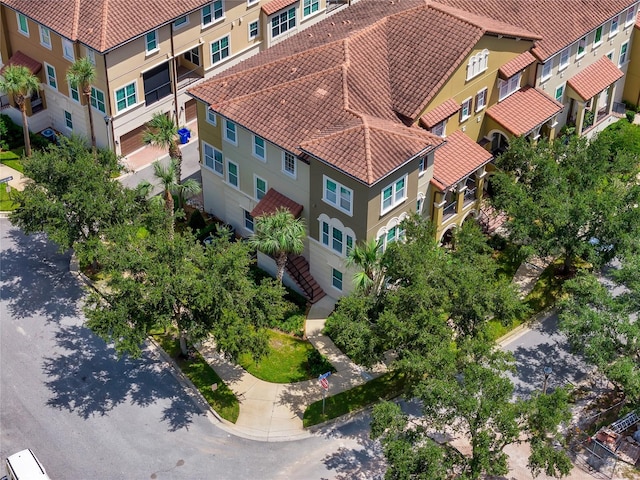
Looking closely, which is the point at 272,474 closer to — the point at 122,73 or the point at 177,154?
the point at 177,154

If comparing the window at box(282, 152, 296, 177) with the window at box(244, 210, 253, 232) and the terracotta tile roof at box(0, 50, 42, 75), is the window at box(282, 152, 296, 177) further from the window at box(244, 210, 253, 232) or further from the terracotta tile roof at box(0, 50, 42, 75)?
the terracotta tile roof at box(0, 50, 42, 75)

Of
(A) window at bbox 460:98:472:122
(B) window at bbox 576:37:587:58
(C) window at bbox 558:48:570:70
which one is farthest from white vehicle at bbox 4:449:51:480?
(B) window at bbox 576:37:587:58

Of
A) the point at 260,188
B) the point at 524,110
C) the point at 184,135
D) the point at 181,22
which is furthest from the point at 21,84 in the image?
the point at 524,110

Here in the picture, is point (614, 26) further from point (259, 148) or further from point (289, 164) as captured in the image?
point (259, 148)

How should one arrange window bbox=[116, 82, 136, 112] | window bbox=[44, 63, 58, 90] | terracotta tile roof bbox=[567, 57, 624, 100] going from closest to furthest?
window bbox=[116, 82, 136, 112], terracotta tile roof bbox=[567, 57, 624, 100], window bbox=[44, 63, 58, 90]

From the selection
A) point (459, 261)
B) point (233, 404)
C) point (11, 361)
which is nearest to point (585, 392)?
point (459, 261)
